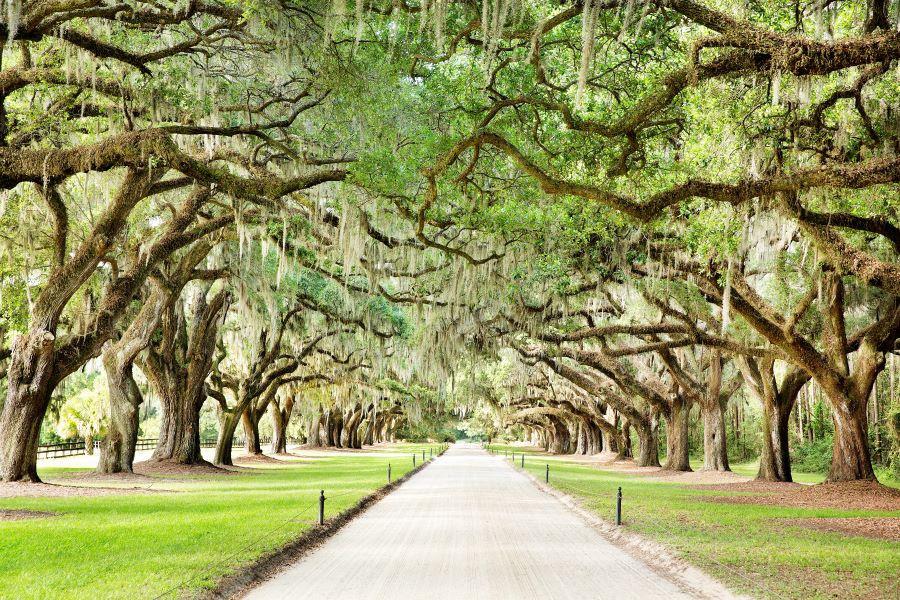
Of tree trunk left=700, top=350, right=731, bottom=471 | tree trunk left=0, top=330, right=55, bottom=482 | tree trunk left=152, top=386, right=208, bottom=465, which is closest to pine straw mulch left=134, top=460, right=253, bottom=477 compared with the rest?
tree trunk left=152, top=386, right=208, bottom=465

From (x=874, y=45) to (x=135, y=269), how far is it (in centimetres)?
1420

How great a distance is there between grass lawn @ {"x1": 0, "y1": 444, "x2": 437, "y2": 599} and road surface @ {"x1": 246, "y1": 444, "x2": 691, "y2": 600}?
2.62 ft

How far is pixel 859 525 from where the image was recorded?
42.9 ft

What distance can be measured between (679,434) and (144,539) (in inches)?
1020

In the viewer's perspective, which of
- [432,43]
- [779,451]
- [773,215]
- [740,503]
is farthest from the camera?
[779,451]

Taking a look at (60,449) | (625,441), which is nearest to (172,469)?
(60,449)

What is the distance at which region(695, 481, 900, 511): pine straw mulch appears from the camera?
54.5 ft

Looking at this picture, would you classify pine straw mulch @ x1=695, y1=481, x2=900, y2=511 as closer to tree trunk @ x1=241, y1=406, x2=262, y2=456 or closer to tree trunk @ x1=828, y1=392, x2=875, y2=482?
tree trunk @ x1=828, y1=392, x2=875, y2=482

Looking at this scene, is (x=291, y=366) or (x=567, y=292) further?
(x=291, y=366)

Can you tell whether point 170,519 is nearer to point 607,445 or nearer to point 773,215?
point 773,215

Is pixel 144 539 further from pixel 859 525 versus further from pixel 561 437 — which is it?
pixel 561 437

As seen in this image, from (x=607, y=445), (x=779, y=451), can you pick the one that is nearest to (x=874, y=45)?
(x=779, y=451)

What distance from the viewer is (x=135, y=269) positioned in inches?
634

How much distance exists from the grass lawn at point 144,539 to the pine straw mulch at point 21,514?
27 cm
